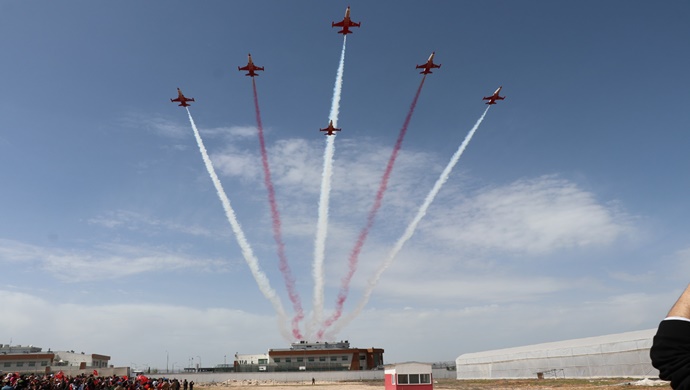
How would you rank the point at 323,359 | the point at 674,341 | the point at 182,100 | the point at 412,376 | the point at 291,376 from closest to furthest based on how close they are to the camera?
1. the point at 674,341
2. the point at 412,376
3. the point at 182,100
4. the point at 291,376
5. the point at 323,359

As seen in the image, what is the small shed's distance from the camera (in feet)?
151

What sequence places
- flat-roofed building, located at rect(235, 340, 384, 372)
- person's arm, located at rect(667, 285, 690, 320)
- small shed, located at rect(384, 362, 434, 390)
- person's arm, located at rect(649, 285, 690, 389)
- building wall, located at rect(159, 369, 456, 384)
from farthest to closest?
flat-roofed building, located at rect(235, 340, 384, 372)
building wall, located at rect(159, 369, 456, 384)
small shed, located at rect(384, 362, 434, 390)
person's arm, located at rect(667, 285, 690, 320)
person's arm, located at rect(649, 285, 690, 389)

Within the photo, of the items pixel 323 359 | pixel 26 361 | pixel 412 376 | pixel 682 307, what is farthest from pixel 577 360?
pixel 26 361

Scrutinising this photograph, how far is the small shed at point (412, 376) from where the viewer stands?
4609cm

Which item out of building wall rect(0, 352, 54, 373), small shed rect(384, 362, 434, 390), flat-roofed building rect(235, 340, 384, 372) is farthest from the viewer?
flat-roofed building rect(235, 340, 384, 372)

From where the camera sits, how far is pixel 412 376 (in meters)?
46.5

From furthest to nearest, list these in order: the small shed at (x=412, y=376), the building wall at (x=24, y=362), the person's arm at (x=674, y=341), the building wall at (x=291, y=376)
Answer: the building wall at (x=24, y=362), the building wall at (x=291, y=376), the small shed at (x=412, y=376), the person's arm at (x=674, y=341)

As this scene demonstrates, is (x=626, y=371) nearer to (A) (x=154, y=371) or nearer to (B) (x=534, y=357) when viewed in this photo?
(B) (x=534, y=357)

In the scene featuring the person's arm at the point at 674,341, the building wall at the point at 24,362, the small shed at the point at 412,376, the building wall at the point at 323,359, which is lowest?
the building wall at the point at 323,359

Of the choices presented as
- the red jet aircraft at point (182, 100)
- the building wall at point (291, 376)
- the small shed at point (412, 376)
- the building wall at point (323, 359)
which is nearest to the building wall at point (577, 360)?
the building wall at point (291, 376)

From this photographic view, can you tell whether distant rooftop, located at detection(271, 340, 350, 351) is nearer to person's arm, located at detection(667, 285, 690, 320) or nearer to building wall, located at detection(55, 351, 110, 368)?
building wall, located at detection(55, 351, 110, 368)

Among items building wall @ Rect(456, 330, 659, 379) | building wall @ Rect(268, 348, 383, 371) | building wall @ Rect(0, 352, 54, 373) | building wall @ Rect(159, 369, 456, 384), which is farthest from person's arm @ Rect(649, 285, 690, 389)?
building wall @ Rect(0, 352, 54, 373)

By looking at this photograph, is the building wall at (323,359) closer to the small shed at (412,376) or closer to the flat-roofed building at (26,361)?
the flat-roofed building at (26,361)

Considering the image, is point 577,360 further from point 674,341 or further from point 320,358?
point 674,341
